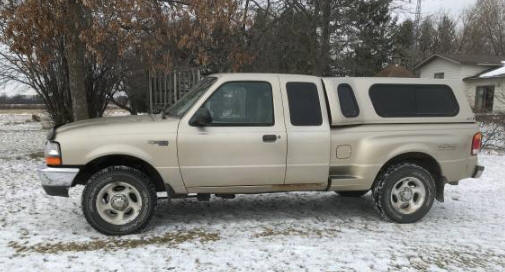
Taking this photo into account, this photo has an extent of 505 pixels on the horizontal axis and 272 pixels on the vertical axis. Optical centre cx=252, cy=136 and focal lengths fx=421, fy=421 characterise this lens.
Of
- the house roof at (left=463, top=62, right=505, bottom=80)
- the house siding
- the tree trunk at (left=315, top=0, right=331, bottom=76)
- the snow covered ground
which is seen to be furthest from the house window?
the snow covered ground

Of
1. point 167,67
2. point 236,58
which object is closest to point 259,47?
point 236,58

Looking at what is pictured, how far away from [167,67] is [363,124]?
15.9 feet

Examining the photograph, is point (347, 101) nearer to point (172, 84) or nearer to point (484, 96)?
point (172, 84)

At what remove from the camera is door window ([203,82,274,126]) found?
4.88 m

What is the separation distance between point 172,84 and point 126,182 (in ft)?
31.6

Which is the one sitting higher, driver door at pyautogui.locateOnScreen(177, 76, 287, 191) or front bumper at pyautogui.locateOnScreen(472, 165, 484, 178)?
driver door at pyautogui.locateOnScreen(177, 76, 287, 191)

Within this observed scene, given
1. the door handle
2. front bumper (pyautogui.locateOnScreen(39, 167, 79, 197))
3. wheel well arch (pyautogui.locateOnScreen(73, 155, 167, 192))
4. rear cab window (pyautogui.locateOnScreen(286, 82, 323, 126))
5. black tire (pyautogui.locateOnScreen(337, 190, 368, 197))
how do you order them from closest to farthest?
front bumper (pyautogui.locateOnScreen(39, 167, 79, 197))
wheel well arch (pyautogui.locateOnScreen(73, 155, 167, 192))
the door handle
rear cab window (pyautogui.locateOnScreen(286, 82, 323, 126))
black tire (pyautogui.locateOnScreen(337, 190, 368, 197))

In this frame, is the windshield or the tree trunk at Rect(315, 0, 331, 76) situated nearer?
the windshield

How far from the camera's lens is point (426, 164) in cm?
560

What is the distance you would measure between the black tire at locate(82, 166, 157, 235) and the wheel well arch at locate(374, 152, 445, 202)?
9.36 feet

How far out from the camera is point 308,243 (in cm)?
462

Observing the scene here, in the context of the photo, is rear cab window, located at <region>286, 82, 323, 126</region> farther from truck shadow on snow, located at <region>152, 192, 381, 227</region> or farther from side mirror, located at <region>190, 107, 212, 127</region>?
truck shadow on snow, located at <region>152, 192, 381, 227</region>

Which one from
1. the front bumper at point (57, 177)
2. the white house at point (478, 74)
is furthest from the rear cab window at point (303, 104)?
the white house at point (478, 74)

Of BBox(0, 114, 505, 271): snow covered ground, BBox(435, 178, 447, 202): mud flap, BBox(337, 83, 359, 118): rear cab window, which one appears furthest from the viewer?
BBox(435, 178, 447, 202): mud flap
